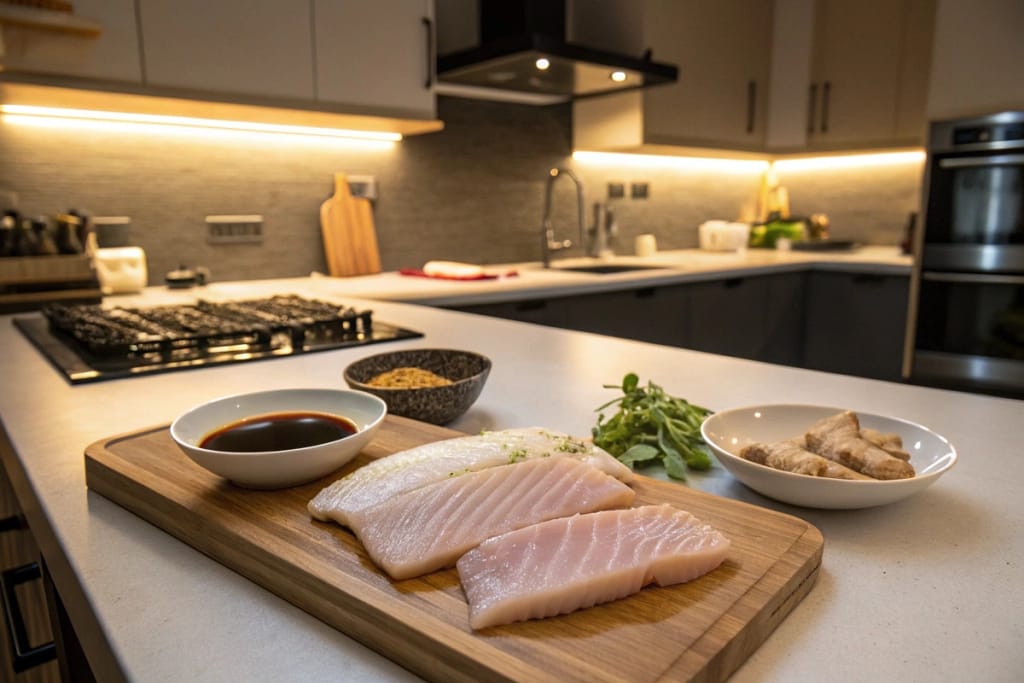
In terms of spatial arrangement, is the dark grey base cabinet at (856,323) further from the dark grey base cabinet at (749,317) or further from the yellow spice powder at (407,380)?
the yellow spice powder at (407,380)

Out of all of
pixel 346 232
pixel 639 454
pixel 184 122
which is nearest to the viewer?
pixel 639 454

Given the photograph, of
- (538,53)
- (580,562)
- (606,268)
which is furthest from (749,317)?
(580,562)

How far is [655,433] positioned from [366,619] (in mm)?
428

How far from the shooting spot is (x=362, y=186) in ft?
9.09

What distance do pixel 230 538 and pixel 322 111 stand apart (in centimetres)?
192

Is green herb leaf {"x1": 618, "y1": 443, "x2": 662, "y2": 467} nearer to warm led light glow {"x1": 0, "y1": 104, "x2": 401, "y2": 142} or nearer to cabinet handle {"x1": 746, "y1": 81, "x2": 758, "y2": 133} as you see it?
warm led light glow {"x1": 0, "y1": 104, "x2": 401, "y2": 142}

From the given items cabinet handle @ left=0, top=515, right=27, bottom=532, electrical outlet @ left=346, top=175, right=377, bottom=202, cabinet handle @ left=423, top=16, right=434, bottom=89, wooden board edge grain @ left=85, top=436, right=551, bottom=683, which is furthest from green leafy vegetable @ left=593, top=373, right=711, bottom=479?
electrical outlet @ left=346, top=175, right=377, bottom=202

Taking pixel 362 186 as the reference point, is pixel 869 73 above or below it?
above

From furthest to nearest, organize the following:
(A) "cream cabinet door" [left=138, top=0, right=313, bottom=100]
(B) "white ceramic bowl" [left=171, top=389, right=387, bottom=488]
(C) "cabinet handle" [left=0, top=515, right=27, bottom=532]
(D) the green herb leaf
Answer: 1. (A) "cream cabinet door" [left=138, top=0, right=313, bottom=100]
2. (C) "cabinet handle" [left=0, top=515, right=27, bottom=532]
3. (D) the green herb leaf
4. (B) "white ceramic bowl" [left=171, top=389, right=387, bottom=488]

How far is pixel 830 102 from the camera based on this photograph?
144 inches

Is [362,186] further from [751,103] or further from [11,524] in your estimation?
[751,103]

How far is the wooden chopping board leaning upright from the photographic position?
8.77ft

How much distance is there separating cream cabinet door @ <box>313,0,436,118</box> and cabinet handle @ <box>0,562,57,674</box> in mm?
1700

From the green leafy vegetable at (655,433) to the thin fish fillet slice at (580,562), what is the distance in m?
0.18
